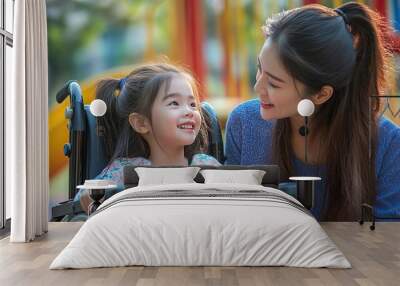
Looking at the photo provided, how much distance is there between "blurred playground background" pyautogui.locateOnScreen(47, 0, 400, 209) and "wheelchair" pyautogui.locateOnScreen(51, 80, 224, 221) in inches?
4.5

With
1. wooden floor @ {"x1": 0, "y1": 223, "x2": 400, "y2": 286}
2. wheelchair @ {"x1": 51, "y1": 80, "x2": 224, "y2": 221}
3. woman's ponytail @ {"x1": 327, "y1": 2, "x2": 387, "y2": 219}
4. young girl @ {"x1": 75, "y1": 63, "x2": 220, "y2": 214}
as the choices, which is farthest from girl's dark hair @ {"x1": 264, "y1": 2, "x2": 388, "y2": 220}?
wooden floor @ {"x1": 0, "y1": 223, "x2": 400, "y2": 286}

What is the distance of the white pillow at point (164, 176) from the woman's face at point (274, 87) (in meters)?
1.14

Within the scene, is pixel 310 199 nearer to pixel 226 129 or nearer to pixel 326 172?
pixel 326 172

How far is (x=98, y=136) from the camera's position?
21.8ft

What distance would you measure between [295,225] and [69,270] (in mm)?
1598

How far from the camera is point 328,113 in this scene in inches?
260

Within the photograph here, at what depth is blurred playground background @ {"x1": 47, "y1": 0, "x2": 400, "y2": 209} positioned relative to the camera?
22.4 feet

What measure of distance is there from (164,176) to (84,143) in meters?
1.06

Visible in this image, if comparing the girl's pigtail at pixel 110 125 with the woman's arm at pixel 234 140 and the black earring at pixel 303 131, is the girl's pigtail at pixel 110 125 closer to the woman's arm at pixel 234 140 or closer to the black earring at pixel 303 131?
the woman's arm at pixel 234 140

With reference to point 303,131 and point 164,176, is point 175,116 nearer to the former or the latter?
point 164,176

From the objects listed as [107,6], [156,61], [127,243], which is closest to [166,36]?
[156,61]

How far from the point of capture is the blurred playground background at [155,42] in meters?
6.81

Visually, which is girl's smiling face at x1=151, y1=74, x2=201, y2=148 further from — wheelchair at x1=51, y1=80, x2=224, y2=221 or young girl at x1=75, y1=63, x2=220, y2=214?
wheelchair at x1=51, y1=80, x2=224, y2=221

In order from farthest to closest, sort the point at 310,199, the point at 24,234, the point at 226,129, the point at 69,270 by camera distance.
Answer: the point at 226,129, the point at 310,199, the point at 24,234, the point at 69,270
